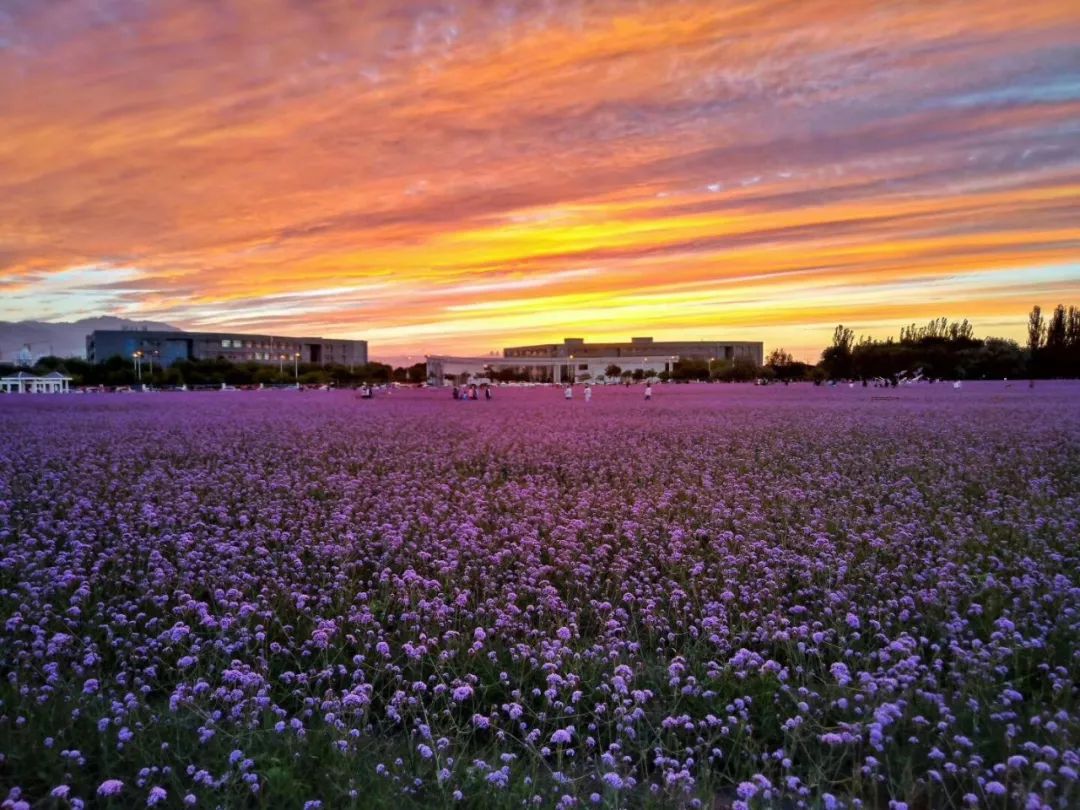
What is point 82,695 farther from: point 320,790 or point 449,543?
point 449,543

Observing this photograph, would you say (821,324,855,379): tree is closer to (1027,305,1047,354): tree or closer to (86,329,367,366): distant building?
(1027,305,1047,354): tree

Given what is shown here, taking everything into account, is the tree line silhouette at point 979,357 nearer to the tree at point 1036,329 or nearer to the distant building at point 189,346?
the tree at point 1036,329

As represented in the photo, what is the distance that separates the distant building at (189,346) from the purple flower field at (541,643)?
5648 inches

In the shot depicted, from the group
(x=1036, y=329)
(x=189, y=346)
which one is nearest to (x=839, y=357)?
(x=1036, y=329)

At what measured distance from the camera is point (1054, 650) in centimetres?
410

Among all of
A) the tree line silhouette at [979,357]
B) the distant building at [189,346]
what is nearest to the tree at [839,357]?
the tree line silhouette at [979,357]

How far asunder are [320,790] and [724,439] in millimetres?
14134

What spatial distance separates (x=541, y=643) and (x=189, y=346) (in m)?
184

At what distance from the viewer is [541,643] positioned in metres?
4.11

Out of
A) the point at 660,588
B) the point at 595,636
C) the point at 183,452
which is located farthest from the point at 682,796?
the point at 183,452

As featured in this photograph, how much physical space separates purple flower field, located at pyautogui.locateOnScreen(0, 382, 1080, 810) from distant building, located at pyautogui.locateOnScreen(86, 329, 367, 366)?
471ft

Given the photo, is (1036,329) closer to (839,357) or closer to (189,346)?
(839,357)

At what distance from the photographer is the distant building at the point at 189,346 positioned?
155m

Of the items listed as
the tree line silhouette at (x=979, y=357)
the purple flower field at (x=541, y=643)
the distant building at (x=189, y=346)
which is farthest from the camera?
the distant building at (x=189, y=346)
